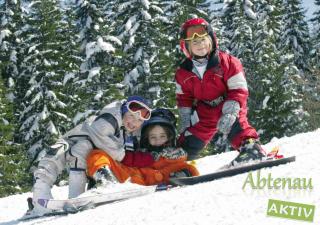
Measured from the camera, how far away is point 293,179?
11.5 feet

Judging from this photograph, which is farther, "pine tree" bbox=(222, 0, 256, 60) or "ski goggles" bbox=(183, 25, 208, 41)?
"pine tree" bbox=(222, 0, 256, 60)

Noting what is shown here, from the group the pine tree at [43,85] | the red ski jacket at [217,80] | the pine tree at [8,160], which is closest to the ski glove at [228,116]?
the red ski jacket at [217,80]

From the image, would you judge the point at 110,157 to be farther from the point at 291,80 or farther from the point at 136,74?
the point at 291,80

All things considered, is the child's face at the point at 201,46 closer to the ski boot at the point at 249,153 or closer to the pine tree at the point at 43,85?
the ski boot at the point at 249,153

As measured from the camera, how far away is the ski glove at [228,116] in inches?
211

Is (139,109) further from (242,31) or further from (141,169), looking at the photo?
(242,31)

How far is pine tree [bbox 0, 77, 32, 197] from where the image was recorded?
21.3 meters

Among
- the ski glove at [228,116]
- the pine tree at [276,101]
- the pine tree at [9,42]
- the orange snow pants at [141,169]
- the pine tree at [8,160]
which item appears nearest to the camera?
the orange snow pants at [141,169]

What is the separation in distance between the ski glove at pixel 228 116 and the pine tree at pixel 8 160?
1719 centimetres

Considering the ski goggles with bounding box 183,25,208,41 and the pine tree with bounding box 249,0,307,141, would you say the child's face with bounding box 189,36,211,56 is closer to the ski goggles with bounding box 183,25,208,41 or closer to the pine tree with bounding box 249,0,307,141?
the ski goggles with bounding box 183,25,208,41

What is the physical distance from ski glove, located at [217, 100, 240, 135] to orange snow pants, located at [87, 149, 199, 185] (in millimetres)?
659

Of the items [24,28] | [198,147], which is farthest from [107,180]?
[24,28]

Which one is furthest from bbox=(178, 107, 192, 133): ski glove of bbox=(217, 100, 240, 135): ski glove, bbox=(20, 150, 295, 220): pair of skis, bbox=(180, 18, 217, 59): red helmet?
bbox=(20, 150, 295, 220): pair of skis

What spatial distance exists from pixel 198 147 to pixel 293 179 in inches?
112
